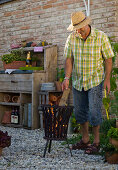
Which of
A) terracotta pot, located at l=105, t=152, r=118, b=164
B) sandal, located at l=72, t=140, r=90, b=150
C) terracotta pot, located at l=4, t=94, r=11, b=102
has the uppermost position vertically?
terracotta pot, located at l=4, t=94, r=11, b=102

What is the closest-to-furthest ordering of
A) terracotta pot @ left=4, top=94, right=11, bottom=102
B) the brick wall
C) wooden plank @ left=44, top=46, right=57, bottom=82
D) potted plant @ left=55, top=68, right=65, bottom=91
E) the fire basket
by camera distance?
the fire basket, the brick wall, potted plant @ left=55, top=68, right=65, bottom=91, wooden plank @ left=44, top=46, right=57, bottom=82, terracotta pot @ left=4, top=94, right=11, bottom=102

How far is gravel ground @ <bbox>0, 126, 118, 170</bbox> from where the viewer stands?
3178 millimetres

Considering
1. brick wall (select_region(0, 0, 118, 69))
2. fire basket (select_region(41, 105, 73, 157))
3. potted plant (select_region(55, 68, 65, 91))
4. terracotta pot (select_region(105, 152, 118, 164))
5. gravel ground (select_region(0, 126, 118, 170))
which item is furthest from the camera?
potted plant (select_region(55, 68, 65, 91))

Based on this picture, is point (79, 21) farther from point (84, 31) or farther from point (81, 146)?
point (81, 146)

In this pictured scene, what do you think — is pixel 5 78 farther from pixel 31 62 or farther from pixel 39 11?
pixel 39 11

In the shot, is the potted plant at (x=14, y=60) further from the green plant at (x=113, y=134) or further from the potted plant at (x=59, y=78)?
the green plant at (x=113, y=134)

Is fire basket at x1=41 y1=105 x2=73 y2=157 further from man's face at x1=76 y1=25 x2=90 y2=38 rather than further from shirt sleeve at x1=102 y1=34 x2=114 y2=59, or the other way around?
man's face at x1=76 y1=25 x2=90 y2=38

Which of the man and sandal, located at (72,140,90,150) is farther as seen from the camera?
sandal, located at (72,140,90,150)

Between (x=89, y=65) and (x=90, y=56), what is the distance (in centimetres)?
11

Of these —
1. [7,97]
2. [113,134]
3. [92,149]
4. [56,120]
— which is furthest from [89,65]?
[7,97]

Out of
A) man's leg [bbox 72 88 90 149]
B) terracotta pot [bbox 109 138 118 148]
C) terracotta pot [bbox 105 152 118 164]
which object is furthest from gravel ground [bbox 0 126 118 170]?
man's leg [bbox 72 88 90 149]

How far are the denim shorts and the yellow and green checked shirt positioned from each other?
80mm

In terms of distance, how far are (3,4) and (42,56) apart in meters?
1.89

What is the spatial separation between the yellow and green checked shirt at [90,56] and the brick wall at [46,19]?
194cm
